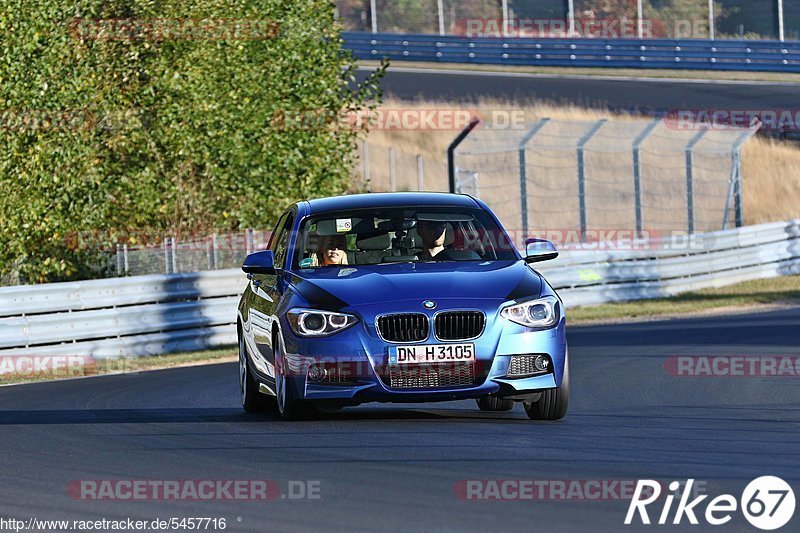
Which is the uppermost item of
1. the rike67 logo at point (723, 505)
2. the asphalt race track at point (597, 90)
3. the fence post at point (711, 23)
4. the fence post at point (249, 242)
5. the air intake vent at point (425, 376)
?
the rike67 logo at point (723, 505)

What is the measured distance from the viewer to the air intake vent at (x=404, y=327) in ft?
32.7

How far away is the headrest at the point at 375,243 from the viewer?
1118cm

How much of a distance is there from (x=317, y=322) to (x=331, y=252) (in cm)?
127

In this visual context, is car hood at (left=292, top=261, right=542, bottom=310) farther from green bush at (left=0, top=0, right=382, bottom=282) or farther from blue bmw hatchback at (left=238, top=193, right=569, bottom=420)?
green bush at (left=0, top=0, right=382, bottom=282)

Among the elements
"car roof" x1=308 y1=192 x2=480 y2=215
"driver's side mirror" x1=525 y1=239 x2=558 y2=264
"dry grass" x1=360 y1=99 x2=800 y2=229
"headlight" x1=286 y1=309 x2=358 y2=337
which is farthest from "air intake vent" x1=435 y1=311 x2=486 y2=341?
"dry grass" x1=360 y1=99 x2=800 y2=229

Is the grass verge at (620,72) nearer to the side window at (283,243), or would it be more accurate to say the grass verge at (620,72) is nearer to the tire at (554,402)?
the side window at (283,243)

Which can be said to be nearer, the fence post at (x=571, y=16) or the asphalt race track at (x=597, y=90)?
the asphalt race track at (x=597, y=90)

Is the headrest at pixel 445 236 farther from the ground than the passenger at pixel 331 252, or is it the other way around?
the headrest at pixel 445 236

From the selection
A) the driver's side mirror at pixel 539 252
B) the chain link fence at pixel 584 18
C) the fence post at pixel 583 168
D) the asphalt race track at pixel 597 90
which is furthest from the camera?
the chain link fence at pixel 584 18

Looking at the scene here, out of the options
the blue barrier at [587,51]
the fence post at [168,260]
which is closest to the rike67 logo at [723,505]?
the fence post at [168,260]

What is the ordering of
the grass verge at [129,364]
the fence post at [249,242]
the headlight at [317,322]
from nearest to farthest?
the headlight at [317,322] < the grass verge at [129,364] < the fence post at [249,242]

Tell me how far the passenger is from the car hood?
48 cm

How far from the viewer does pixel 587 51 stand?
48469 mm

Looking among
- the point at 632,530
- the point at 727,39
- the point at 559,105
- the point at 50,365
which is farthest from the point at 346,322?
the point at 727,39
